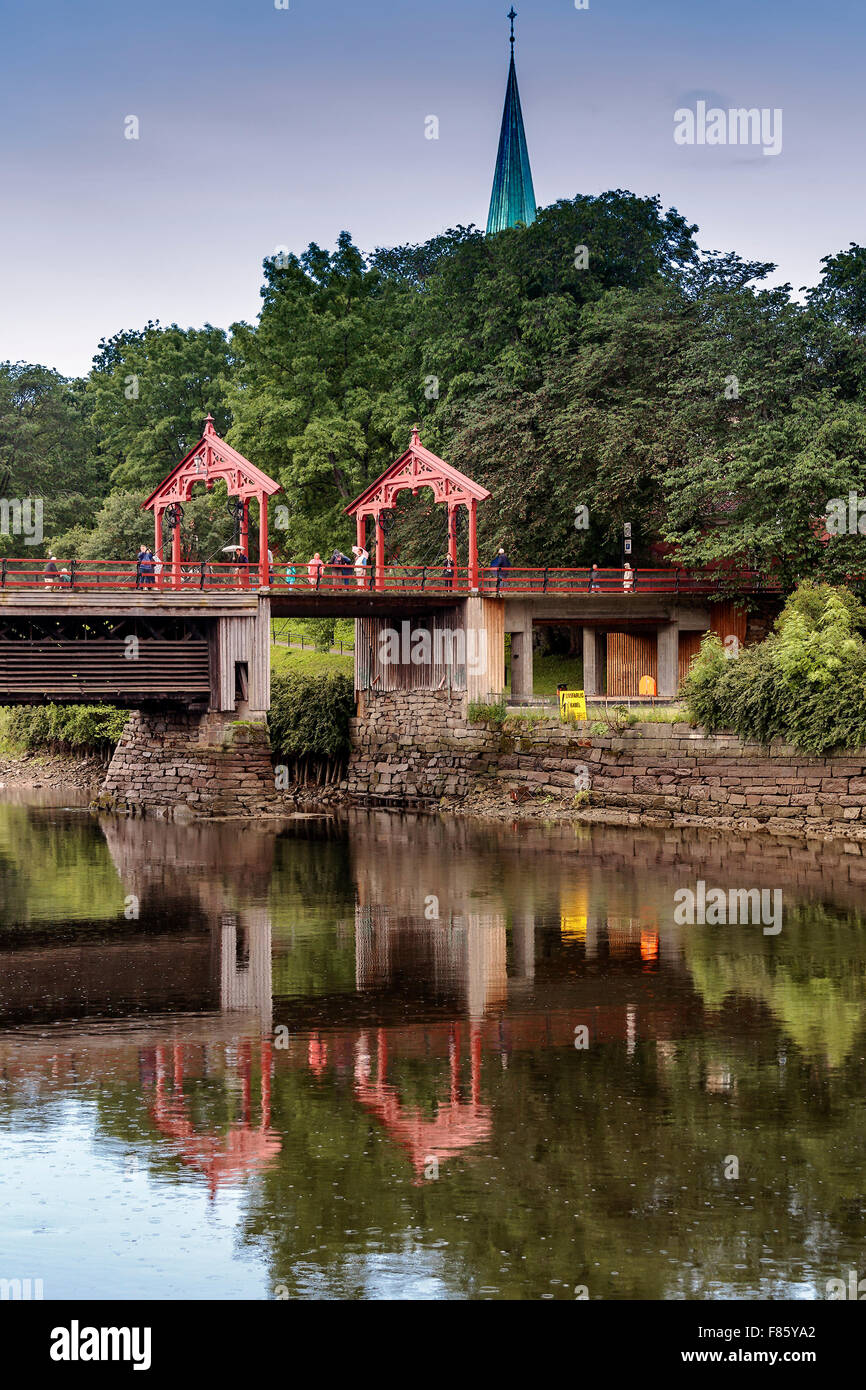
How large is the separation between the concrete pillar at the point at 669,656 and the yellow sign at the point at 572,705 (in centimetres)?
742

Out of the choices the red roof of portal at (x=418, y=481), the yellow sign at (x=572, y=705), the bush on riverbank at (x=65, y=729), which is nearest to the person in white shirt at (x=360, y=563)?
the red roof of portal at (x=418, y=481)

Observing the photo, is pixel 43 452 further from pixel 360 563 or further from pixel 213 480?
pixel 360 563

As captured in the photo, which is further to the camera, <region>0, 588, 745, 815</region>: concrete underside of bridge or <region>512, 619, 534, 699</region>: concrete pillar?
<region>512, 619, 534, 699</region>: concrete pillar

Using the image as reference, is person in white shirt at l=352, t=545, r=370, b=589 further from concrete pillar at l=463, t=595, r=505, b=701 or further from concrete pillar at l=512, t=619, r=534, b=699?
concrete pillar at l=512, t=619, r=534, b=699

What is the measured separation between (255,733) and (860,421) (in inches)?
707

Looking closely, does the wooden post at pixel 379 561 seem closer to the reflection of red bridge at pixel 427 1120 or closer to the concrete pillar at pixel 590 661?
the concrete pillar at pixel 590 661

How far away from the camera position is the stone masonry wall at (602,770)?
117 feet

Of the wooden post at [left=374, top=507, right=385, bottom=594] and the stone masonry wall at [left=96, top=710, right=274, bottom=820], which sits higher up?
the wooden post at [left=374, top=507, right=385, bottom=594]

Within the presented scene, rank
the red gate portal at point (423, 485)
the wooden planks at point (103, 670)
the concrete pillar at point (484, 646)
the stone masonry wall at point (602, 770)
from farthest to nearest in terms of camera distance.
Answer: the concrete pillar at point (484, 646)
the red gate portal at point (423, 485)
the wooden planks at point (103, 670)
the stone masonry wall at point (602, 770)

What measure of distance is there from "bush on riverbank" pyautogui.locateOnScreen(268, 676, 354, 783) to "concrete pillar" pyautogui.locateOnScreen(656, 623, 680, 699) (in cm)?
944

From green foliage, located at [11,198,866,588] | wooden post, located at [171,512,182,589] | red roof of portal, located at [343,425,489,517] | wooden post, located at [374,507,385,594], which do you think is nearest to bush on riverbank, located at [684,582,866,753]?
green foliage, located at [11,198,866,588]

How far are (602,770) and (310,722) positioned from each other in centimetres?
1117

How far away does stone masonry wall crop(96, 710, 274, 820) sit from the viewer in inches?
1746
